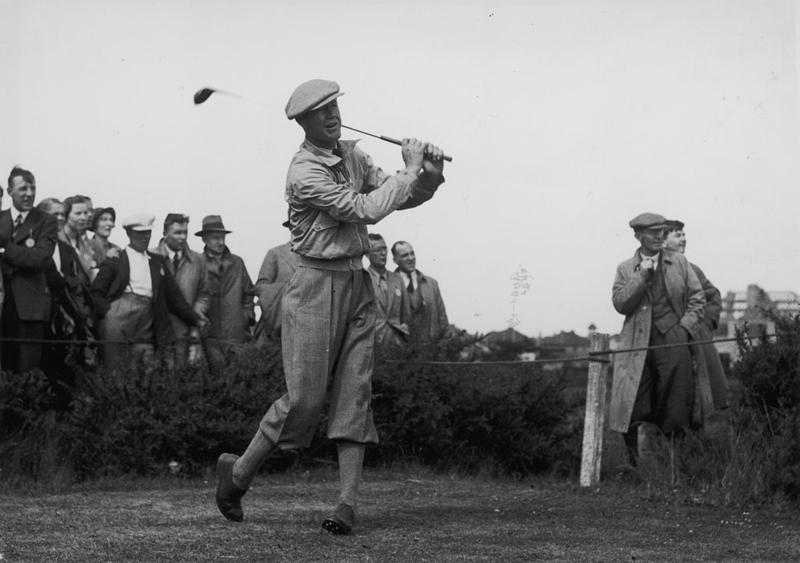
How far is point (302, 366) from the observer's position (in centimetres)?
752

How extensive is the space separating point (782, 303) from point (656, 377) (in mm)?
1427

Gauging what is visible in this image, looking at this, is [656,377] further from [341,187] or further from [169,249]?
[341,187]

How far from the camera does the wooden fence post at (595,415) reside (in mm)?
10492

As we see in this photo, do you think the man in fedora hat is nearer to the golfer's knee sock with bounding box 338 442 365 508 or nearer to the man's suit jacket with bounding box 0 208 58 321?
the man's suit jacket with bounding box 0 208 58 321

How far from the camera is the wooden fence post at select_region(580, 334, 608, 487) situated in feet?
34.4

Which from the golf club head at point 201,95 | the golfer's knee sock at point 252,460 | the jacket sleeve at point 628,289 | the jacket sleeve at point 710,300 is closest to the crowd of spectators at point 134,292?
the jacket sleeve at point 628,289

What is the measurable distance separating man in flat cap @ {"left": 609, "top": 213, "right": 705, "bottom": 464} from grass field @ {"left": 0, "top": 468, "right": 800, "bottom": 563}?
1994mm

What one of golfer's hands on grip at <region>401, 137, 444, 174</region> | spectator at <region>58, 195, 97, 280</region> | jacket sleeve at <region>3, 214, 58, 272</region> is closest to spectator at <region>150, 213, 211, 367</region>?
spectator at <region>58, 195, 97, 280</region>

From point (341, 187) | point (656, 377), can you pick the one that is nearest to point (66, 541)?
point (341, 187)

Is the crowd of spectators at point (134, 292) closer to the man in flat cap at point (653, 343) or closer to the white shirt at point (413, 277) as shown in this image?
the white shirt at point (413, 277)

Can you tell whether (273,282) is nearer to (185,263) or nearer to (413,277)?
(185,263)

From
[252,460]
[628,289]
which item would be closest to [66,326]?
[628,289]

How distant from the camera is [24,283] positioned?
11570 millimetres

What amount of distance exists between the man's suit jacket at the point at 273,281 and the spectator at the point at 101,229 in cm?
158
